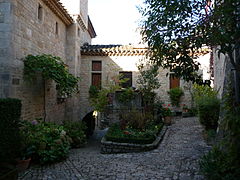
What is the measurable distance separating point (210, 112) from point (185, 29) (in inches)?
172

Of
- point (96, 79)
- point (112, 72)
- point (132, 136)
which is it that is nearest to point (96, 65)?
point (96, 79)

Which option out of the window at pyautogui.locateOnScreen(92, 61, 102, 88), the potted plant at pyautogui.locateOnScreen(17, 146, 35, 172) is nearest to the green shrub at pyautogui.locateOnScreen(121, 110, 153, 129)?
the potted plant at pyautogui.locateOnScreen(17, 146, 35, 172)

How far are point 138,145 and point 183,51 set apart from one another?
3.54m

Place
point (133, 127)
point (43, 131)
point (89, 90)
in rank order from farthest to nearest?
1. point (89, 90)
2. point (133, 127)
3. point (43, 131)

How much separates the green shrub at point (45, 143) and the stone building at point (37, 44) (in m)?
1.35

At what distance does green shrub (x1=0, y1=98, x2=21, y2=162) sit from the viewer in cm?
397

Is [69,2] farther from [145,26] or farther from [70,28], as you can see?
[145,26]

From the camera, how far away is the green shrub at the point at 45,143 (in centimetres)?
516

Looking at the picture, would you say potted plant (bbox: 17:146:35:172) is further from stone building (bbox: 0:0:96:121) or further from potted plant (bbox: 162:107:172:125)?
potted plant (bbox: 162:107:172:125)

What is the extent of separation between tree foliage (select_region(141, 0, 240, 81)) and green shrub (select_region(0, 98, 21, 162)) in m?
3.05

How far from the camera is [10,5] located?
6.20 metres

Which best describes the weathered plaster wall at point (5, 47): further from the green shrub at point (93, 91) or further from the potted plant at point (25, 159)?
the green shrub at point (93, 91)

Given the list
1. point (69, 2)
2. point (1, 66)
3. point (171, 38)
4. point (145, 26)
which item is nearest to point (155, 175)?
point (171, 38)

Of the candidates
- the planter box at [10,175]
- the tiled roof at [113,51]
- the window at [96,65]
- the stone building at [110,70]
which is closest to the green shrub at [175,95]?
the stone building at [110,70]
